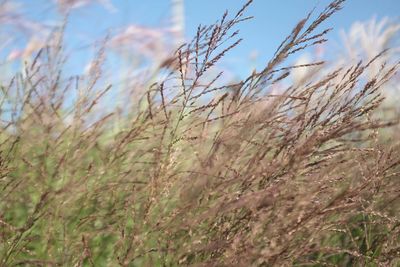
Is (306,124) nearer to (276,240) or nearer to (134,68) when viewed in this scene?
(276,240)

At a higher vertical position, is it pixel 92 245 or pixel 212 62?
pixel 212 62

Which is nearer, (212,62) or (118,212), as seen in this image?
(212,62)

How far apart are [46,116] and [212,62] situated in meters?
1.44

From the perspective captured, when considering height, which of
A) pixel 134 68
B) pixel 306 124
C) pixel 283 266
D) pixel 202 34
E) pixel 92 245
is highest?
pixel 134 68

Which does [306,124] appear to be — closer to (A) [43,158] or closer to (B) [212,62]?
(B) [212,62]

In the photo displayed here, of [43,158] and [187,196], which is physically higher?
[43,158]

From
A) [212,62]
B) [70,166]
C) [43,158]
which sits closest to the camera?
[212,62]

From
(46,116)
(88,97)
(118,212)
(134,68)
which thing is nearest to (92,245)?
(118,212)

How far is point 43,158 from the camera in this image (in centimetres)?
196

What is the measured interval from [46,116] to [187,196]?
1599 mm

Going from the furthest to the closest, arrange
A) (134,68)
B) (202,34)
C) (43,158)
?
(134,68), (43,158), (202,34)

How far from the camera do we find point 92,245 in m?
2.03

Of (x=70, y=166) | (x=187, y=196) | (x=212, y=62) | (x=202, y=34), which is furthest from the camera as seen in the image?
(x=70, y=166)

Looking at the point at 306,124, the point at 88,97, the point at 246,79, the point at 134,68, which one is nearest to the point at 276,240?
the point at 306,124
